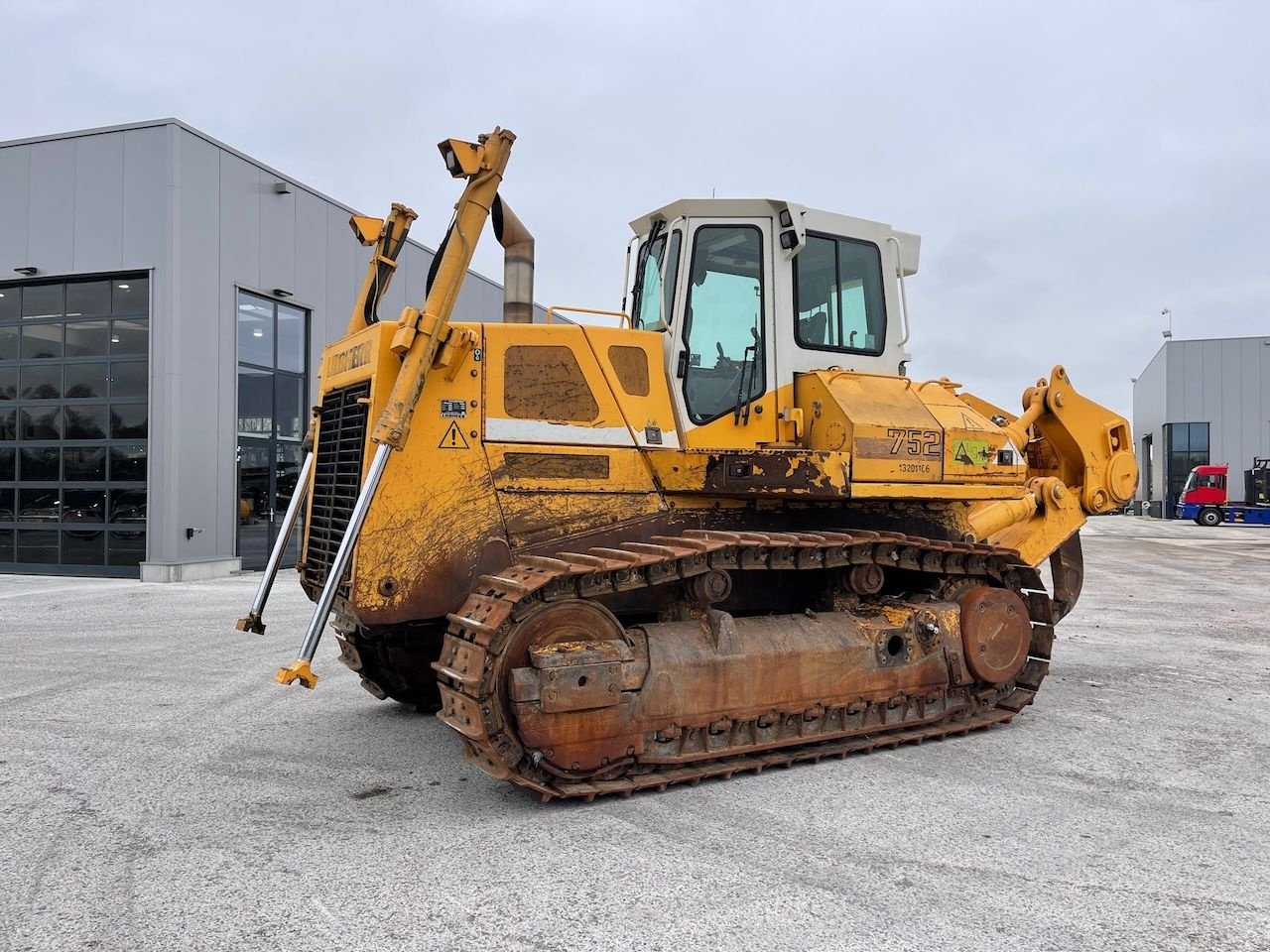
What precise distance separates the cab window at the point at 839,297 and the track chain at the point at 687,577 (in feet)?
4.62

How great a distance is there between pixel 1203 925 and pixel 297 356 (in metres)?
18.1

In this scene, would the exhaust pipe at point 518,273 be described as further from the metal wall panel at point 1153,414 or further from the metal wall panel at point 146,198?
the metal wall panel at point 1153,414

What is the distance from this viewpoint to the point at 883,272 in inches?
263

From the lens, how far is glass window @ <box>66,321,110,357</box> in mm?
16422

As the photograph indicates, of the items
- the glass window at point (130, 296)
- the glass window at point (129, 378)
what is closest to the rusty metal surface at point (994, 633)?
the glass window at point (129, 378)

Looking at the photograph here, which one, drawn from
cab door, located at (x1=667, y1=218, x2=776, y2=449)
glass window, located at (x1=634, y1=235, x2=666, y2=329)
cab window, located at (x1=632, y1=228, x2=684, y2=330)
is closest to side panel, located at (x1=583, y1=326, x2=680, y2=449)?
cab door, located at (x1=667, y1=218, x2=776, y2=449)

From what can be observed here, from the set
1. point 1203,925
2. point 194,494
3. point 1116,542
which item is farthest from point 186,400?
point 1116,542

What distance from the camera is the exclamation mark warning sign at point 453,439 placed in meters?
5.15

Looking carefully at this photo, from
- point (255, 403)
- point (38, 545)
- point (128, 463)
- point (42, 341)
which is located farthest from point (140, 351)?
point (38, 545)

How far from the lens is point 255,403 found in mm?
17422

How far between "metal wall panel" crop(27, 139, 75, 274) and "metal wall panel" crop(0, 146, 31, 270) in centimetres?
15

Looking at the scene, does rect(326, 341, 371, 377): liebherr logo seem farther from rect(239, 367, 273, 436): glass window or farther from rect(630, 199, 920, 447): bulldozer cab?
rect(239, 367, 273, 436): glass window

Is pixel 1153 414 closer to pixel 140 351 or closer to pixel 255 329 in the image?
pixel 255 329

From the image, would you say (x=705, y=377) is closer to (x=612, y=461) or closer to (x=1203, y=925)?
(x=612, y=461)
